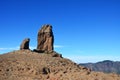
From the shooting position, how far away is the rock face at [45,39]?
63959mm

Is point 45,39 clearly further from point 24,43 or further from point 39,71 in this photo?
point 39,71

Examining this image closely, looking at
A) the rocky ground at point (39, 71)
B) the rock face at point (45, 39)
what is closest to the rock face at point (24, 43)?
the rock face at point (45, 39)

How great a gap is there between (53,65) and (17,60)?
23.5 feet

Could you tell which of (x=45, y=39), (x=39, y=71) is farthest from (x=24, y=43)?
(x=39, y=71)

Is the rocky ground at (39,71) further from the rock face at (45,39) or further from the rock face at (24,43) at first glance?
the rock face at (45,39)

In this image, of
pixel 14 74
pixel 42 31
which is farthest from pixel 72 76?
pixel 42 31

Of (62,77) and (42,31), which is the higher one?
(42,31)

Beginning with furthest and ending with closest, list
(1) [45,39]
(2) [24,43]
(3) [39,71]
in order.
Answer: (1) [45,39] < (2) [24,43] < (3) [39,71]

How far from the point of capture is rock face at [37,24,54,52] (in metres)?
64.0

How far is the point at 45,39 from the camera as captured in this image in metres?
64.9

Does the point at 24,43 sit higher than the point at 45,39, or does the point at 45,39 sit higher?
the point at 45,39

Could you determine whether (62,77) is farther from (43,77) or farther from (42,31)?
(42,31)

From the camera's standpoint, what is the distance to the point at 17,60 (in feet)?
163

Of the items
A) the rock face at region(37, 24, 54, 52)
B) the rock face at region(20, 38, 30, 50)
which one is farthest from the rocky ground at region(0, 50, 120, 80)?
the rock face at region(37, 24, 54, 52)
